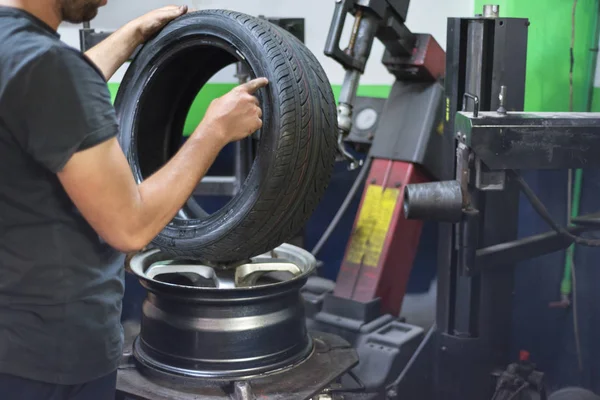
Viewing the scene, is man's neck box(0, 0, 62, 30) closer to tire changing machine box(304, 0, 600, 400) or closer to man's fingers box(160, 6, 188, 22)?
man's fingers box(160, 6, 188, 22)

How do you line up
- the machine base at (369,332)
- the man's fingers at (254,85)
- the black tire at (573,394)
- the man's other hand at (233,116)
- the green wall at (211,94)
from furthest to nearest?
the green wall at (211,94) → the black tire at (573,394) → the machine base at (369,332) → the man's fingers at (254,85) → the man's other hand at (233,116)

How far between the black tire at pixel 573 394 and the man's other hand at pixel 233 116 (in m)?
1.71

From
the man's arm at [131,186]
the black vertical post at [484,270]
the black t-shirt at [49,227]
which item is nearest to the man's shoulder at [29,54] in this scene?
the black t-shirt at [49,227]

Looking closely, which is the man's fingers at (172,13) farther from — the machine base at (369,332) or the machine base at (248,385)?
the machine base at (369,332)

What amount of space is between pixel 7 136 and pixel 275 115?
0.62 meters

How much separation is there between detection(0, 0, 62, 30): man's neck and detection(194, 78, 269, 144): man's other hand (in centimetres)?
30

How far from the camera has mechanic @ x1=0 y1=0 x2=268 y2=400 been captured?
42.1 inches

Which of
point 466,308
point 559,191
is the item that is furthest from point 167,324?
point 559,191

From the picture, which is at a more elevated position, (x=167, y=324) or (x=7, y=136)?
(x=7, y=136)

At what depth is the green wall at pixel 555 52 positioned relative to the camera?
2.58 m

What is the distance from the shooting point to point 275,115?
1.59m

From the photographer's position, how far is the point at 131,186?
1.14m

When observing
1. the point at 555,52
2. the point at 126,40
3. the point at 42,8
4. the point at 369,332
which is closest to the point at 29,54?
the point at 42,8

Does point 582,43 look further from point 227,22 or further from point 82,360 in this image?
point 82,360
